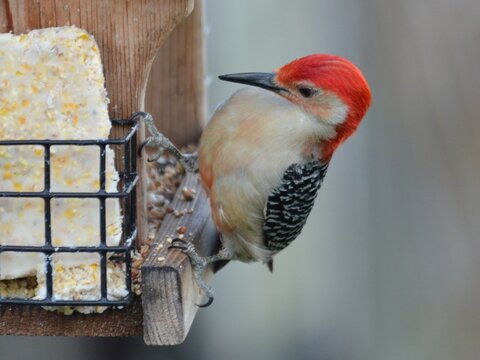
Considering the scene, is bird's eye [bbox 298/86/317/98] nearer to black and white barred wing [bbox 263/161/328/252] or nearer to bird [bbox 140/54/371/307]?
bird [bbox 140/54/371/307]

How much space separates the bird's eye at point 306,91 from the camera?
142 inches

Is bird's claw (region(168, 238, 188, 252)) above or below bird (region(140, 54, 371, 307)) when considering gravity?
below

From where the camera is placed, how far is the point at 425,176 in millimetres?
6367

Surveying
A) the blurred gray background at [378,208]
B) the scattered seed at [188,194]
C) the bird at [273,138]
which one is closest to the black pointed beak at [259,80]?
the bird at [273,138]

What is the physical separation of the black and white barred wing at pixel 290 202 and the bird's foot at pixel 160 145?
1.66 feet

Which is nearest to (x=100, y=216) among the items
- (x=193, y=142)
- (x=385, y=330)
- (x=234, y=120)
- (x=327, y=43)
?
(x=234, y=120)

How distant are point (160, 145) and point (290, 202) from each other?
0.61m

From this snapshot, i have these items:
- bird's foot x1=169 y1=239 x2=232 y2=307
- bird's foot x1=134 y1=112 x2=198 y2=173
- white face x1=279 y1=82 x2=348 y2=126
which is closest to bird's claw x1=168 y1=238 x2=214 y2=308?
bird's foot x1=169 y1=239 x2=232 y2=307

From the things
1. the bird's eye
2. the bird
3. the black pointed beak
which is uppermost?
the black pointed beak

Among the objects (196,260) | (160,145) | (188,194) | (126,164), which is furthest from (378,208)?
(126,164)

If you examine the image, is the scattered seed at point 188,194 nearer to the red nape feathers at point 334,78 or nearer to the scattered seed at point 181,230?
the scattered seed at point 181,230

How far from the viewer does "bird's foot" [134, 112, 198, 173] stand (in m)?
3.36

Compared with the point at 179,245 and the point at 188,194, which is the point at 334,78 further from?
the point at 188,194

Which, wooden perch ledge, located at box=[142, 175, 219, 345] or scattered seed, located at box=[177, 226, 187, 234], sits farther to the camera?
scattered seed, located at box=[177, 226, 187, 234]
